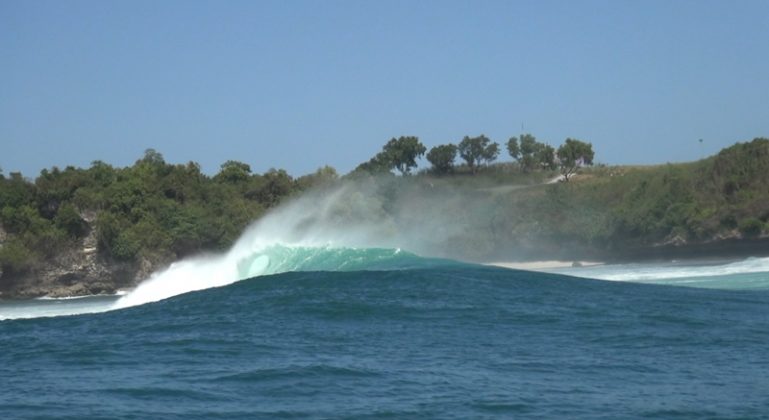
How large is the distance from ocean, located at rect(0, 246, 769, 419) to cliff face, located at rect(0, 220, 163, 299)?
113ft

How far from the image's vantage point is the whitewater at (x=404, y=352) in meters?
13.2

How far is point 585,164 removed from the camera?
98188 mm

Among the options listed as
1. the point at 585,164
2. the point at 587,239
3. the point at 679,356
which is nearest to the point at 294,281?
the point at 679,356

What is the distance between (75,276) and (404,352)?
4574 centimetres

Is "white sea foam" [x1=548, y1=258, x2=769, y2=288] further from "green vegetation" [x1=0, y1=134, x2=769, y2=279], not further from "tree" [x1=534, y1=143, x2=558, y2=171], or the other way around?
"tree" [x1=534, y1=143, x2=558, y2=171]

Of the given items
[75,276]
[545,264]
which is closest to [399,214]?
[545,264]

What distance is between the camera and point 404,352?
55.0 ft

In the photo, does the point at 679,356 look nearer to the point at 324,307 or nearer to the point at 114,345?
the point at 324,307

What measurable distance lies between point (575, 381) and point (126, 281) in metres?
48.3

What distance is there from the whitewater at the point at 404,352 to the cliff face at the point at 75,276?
33.9 m

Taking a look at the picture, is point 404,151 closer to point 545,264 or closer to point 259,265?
point 545,264

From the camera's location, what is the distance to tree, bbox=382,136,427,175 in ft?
297

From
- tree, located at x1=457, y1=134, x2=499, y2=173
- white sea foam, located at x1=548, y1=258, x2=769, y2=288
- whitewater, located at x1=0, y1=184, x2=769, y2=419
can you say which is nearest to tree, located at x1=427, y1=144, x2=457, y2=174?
tree, located at x1=457, y1=134, x2=499, y2=173

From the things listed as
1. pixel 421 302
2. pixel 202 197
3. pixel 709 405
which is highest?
pixel 202 197
